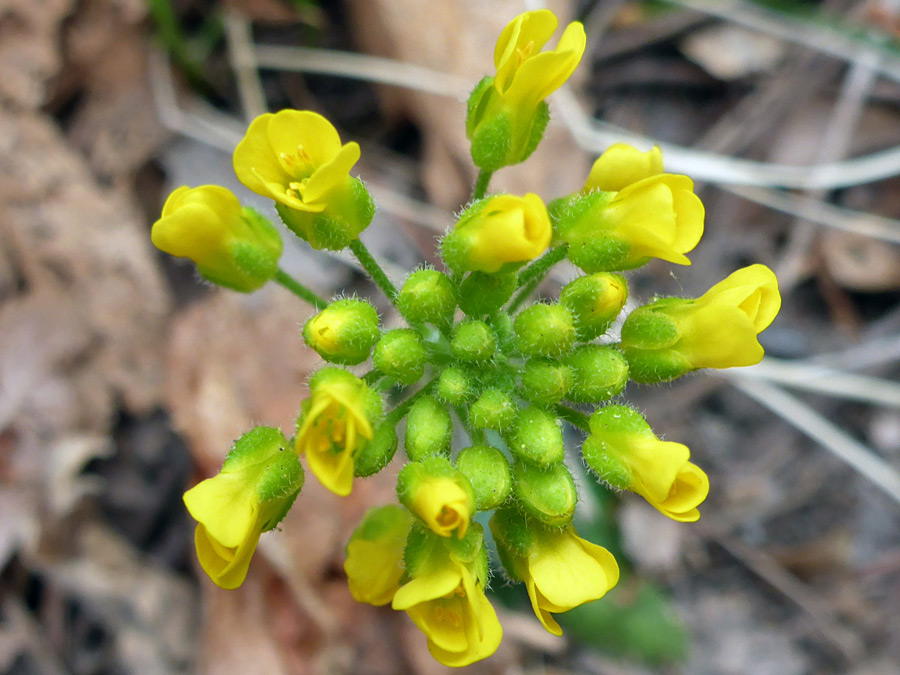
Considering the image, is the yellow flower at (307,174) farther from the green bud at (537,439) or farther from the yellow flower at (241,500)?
the green bud at (537,439)

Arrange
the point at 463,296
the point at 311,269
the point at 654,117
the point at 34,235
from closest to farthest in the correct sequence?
1. the point at 463,296
2. the point at 34,235
3. the point at 311,269
4. the point at 654,117

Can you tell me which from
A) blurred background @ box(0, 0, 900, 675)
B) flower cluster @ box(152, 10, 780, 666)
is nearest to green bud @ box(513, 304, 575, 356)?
flower cluster @ box(152, 10, 780, 666)

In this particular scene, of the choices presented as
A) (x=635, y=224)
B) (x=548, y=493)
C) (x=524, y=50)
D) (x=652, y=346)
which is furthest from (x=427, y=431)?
(x=524, y=50)

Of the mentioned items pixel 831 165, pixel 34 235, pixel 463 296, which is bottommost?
pixel 34 235

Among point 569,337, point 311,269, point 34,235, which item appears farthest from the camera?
point 311,269

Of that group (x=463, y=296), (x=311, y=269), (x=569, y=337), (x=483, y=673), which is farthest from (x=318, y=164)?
(x=483, y=673)

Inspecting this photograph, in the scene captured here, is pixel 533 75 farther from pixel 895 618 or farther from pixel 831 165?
pixel 895 618

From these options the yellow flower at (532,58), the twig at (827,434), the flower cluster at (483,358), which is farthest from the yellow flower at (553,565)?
the twig at (827,434)
